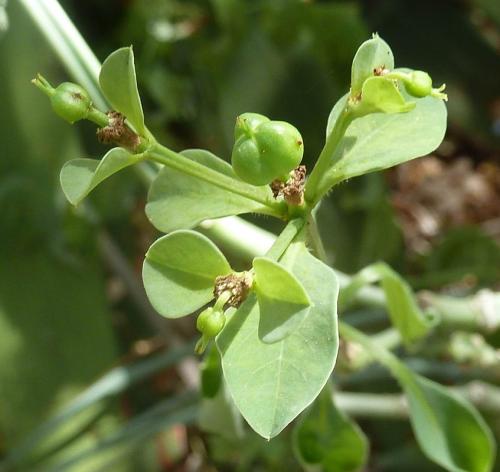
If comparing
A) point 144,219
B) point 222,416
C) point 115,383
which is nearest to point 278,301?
point 222,416

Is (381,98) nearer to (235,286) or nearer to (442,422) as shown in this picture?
(235,286)

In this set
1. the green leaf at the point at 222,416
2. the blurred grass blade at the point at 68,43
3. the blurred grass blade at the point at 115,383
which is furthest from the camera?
the blurred grass blade at the point at 115,383

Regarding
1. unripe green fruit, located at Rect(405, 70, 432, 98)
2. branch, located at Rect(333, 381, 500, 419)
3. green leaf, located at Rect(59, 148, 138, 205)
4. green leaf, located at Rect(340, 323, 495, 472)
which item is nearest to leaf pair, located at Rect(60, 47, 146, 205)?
green leaf, located at Rect(59, 148, 138, 205)

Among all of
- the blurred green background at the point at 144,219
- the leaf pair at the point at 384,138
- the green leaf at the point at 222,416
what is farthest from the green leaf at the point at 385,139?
the blurred green background at the point at 144,219

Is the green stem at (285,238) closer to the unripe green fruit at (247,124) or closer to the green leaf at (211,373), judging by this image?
the unripe green fruit at (247,124)

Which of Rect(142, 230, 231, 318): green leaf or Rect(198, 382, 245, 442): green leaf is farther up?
Rect(142, 230, 231, 318): green leaf

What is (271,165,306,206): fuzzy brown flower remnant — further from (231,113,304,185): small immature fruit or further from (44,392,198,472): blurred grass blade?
(44,392,198,472): blurred grass blade
